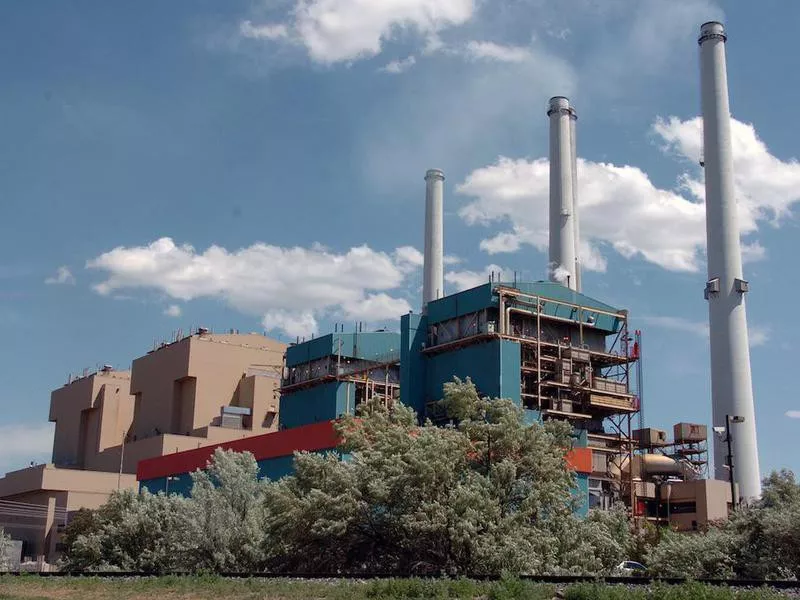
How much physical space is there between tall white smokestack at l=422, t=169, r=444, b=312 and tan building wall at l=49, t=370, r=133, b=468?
113ft

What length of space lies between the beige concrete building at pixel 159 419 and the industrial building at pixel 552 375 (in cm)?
25

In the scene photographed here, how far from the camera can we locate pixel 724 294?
56031 millimetres

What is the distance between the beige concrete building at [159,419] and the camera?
74.1 metres

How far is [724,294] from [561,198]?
13745 mm

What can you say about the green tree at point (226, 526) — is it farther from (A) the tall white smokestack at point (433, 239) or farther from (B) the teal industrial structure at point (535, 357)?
(A) the tall white smokestack at point (433, 239)

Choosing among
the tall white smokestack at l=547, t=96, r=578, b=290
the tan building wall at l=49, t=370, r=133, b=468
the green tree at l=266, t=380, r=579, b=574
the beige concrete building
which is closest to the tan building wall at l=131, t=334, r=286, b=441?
the beige concrete building

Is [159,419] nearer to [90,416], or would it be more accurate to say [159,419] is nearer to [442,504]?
[90,416]

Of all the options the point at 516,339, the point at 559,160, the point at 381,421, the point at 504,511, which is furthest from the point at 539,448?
the point at 559,160

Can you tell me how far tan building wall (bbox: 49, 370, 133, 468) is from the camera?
88.2 meters

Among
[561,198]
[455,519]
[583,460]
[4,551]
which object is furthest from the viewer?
[561,198]

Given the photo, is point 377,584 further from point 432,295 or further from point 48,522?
point 48,522

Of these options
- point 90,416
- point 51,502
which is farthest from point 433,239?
point 90,416

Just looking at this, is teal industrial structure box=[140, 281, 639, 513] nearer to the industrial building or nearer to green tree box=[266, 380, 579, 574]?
the industrial building

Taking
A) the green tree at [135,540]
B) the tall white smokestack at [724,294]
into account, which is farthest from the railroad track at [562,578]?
the tall white smokestack at [724,294]
